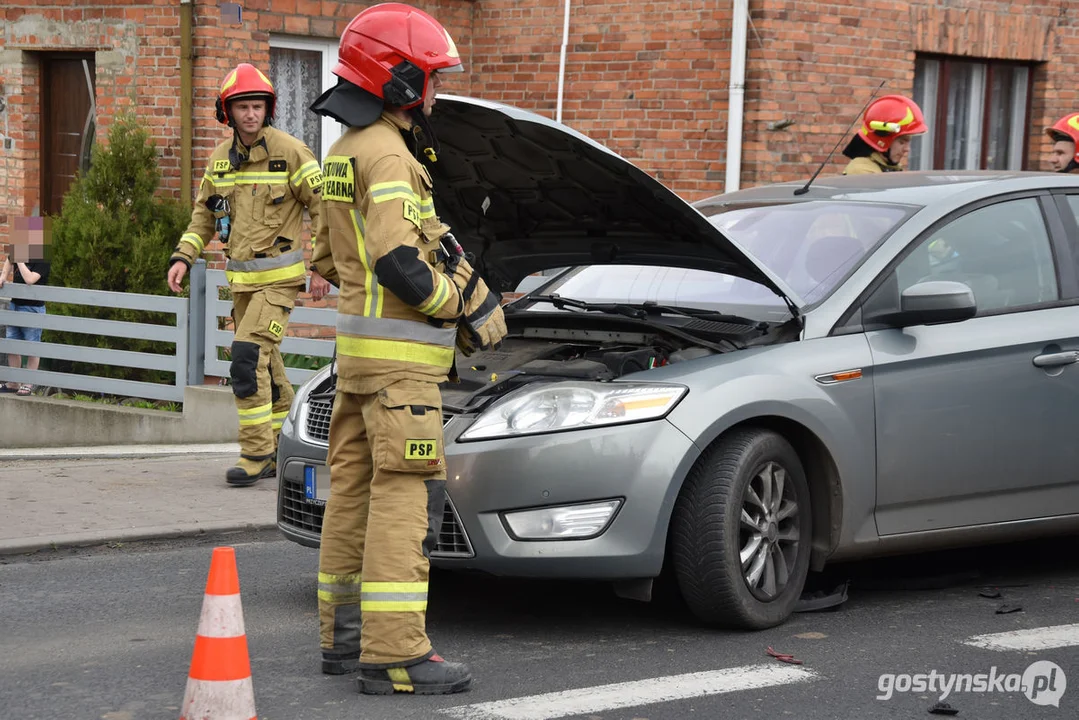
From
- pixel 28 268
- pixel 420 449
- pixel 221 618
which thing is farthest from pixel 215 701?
pixel 28 268

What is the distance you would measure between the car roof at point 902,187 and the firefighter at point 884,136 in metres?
2.51

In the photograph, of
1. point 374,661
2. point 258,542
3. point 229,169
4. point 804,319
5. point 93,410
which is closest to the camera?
point 374,661

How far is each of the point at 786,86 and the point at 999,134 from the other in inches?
114

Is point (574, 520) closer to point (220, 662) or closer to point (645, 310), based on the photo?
point (645, 310)

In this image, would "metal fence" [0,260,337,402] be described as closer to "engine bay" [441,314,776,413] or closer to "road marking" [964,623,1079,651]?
"engine bay" [441,314,776,413]

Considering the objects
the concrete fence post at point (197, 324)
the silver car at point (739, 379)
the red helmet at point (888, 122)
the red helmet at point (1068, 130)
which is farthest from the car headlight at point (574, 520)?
the red helmet at point (1068, 130)

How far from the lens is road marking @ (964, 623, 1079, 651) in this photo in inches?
205

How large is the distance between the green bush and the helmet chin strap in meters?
7.40

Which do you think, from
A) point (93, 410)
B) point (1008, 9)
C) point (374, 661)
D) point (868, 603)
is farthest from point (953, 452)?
point (1008, 9)

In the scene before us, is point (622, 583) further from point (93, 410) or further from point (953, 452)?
point (93, 410)

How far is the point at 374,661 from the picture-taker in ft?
14.9

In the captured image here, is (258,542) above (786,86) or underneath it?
underneath

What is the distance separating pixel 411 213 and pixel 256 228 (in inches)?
158

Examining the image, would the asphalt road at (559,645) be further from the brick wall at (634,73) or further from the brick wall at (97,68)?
the brick wall at (634,73)
